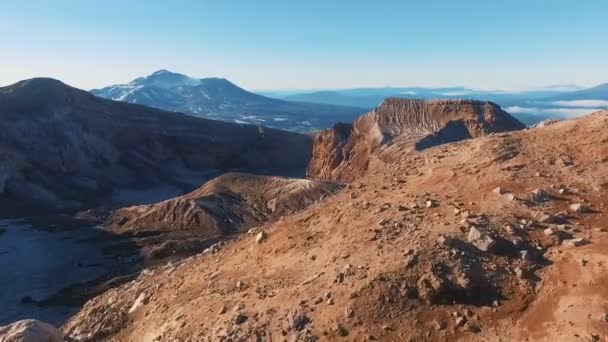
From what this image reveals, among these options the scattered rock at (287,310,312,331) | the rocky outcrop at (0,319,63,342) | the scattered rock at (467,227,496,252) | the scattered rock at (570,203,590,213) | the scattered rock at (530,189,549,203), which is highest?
the scattered rock at (530,189,549,203)

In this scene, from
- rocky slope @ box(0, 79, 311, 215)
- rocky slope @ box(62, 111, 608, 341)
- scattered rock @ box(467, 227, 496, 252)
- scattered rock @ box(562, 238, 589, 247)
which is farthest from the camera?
rocky slope @ box(0, 79, 311, 215)

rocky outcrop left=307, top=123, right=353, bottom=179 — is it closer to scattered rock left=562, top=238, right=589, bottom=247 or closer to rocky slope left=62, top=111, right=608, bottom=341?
rocky slope left=62, top=111, right=608, bottom=341

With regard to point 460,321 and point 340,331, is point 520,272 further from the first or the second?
point 340,331

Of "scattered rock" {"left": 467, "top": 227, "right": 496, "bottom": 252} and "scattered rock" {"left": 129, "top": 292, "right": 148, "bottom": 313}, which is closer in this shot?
"scattered rock" {"left": 467, "top": 227, "right": 496, "bottom": 252}

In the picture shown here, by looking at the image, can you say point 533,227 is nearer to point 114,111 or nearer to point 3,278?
point 3,278

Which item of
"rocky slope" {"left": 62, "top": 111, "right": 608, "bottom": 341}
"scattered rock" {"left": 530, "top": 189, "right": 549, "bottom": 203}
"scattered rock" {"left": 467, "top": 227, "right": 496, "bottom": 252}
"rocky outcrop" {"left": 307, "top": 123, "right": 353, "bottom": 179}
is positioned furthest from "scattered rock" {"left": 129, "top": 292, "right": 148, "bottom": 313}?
"rocky outcrop" {"left": 307, "top": 123, "right": 353, "bottom": 179}

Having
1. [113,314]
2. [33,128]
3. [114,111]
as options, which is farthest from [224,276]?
[114,111]

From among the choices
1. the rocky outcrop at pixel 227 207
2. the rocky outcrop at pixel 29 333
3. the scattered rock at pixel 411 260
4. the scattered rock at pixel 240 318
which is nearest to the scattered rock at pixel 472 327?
the scattered rock at pixel 411 260

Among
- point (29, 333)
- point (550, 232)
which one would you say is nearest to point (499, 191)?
point (550, 232)

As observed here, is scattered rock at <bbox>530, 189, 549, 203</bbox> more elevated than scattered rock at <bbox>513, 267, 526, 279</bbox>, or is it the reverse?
scattered rock at <bbox>530, 189, 549, 203</bbox>
